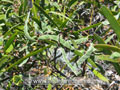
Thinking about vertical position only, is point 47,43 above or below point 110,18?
below

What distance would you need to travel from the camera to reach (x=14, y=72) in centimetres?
102

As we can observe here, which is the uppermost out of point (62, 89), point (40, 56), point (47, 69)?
point (40, 56)

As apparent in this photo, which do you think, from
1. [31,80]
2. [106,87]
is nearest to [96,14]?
[106,87]

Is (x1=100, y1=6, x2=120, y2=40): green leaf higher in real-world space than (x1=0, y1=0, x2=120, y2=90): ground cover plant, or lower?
higher

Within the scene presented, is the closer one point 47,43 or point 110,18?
point 110,18

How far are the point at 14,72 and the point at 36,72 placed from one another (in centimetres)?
18

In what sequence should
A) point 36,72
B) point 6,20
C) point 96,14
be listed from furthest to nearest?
point 96,14, point 36,72, point 6,20

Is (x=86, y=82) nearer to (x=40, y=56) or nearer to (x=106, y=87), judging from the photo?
(x=106, y=87)

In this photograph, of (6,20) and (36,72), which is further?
(36,72)

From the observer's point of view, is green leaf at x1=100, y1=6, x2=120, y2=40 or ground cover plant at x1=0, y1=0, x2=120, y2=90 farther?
ground cover plant at x1=0, y1=0, x2=120, y2=90

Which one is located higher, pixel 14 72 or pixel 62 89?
pixel 14 72

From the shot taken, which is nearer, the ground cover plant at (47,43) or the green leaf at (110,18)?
the green leaf at (110,18)

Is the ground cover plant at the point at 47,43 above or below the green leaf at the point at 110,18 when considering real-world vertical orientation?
below

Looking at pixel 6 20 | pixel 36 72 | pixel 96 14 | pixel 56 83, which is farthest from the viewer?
pixel 96 14
